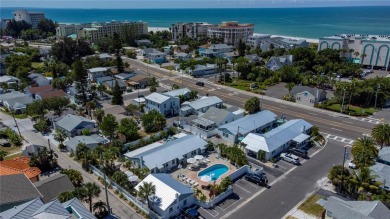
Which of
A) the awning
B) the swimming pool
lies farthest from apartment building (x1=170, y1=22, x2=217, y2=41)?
the swimming pool

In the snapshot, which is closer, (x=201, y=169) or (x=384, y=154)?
(x=384, y=154)

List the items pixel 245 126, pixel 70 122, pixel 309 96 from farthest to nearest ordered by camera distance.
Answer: pixel 309 96 → pixel 70 122 → pixel 245 126

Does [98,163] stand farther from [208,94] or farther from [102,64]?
[102,64]

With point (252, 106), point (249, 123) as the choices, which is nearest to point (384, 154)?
point (249, 123)

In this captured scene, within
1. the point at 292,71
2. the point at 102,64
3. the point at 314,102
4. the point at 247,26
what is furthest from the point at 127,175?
the point at 247,26

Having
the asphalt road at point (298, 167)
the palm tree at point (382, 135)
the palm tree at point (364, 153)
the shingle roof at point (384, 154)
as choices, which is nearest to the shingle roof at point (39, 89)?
the asphalt road at point (298, 167)

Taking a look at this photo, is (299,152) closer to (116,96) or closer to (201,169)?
(201,169)
